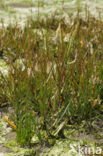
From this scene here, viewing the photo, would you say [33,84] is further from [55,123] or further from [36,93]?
[55,123]

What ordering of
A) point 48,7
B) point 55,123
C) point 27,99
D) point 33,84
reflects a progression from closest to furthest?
point 55,123 → point 27,99 → point 33,84 → point 48,7

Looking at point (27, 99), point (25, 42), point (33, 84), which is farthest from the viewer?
point (25, 42)

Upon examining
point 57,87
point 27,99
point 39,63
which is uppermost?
point 39,63

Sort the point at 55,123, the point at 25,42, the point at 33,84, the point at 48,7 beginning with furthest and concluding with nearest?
the point at 48,7 → the point at 25,42 → the point at 33,84 → the point at 55,123

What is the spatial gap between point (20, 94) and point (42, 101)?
7.4 inches

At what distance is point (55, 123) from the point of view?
5.03 ft

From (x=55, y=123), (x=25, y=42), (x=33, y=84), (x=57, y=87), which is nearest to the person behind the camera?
(x=55, y=123)

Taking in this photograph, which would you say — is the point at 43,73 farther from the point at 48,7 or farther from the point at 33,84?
the point at 48,7

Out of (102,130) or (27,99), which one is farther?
(27,99)

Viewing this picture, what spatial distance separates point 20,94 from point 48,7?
4223 mm

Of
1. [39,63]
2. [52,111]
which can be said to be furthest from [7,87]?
[52,111]

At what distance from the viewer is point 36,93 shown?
183 centimetres

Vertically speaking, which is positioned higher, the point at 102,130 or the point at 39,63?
the point at 39,63

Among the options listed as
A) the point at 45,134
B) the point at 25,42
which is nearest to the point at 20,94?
the point at 45,134
